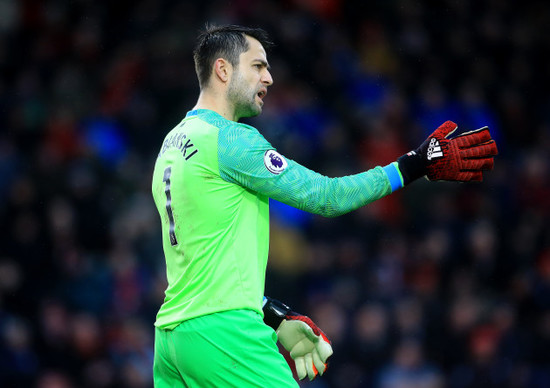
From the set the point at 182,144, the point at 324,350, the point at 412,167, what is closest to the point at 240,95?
the point at 182,144

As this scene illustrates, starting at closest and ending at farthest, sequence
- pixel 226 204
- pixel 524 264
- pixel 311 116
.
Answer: pixel 226 204 < pixel 524 264 < pixel 311 116

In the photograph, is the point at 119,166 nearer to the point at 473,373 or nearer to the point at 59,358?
the point at 59,358

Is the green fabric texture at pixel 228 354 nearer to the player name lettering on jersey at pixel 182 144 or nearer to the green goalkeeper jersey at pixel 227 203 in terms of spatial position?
the green goalkeeper jersey at pixel 227 203

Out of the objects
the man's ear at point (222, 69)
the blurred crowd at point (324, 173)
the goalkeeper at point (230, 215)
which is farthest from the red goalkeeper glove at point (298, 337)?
the blurred crowd at point (324, 173)

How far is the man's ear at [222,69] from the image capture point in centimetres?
370

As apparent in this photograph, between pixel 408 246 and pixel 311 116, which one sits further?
pixel 311 116

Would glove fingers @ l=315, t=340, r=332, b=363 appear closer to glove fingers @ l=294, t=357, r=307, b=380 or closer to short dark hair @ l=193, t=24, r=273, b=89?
glove fingers @ l=294, t=357, r=307, b=380

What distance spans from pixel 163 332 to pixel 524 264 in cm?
584

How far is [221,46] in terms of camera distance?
3.74 m

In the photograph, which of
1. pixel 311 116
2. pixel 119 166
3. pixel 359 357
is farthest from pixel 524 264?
pixel 119 166

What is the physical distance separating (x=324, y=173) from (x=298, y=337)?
17.2ft

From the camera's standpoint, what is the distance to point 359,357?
25.2ft

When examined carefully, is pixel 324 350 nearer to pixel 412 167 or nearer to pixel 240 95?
pixel 412 167

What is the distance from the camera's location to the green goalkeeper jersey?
11.1 feet
